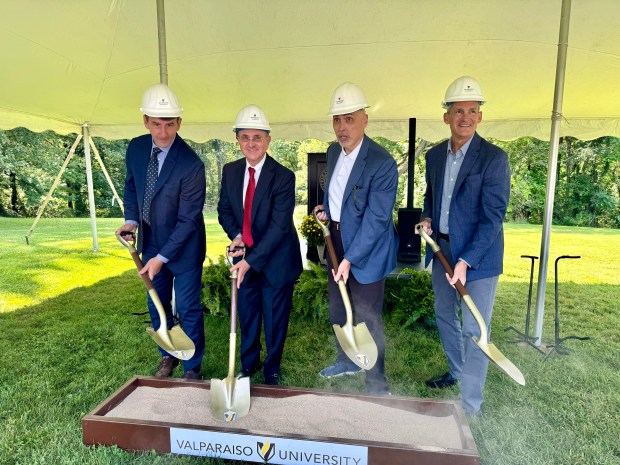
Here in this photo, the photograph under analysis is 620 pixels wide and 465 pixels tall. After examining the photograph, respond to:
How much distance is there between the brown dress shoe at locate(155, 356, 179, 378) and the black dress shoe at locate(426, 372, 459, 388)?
1.91 metres

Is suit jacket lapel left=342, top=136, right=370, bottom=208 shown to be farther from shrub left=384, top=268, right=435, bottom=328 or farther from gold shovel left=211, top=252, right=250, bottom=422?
shrub left=384, top=268, right=435, bottom=328

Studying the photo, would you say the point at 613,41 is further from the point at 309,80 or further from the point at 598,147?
the point at 598,147

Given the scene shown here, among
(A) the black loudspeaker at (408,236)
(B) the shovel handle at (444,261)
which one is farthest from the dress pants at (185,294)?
(A) the black loudspeaker at (408,236)

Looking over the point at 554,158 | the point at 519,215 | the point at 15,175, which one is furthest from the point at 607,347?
the point at 15,175

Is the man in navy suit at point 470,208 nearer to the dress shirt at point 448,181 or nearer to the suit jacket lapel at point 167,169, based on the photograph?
the dress shirt at point 448,181

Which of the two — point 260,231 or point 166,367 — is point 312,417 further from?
point 166,367

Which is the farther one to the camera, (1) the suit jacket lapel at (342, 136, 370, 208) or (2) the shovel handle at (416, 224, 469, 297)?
(1) the suit jacket lapel at (342, 136, 370, 208)

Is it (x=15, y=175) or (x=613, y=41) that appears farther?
(x=15, y=175)

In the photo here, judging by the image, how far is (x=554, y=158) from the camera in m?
3.27

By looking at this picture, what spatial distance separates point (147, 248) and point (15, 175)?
21.2 metres

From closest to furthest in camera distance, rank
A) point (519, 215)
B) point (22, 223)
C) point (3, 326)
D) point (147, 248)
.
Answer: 1. point (147, 248)
2. point (3, 326)
3. point (22, 223)
4. point (519, 215)

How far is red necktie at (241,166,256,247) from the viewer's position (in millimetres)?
2541

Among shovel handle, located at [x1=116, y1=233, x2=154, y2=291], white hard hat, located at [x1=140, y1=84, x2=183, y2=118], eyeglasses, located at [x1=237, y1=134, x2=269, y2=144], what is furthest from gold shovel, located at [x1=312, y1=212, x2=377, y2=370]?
white hard hat, located at [x1=140, y1=84, x2=183, y2=118]

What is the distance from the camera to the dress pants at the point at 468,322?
92.5 inches
